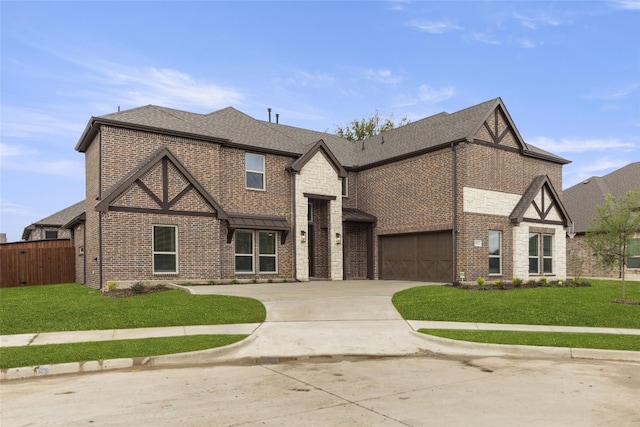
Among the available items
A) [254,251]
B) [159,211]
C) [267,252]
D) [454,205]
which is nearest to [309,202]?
[267,252]

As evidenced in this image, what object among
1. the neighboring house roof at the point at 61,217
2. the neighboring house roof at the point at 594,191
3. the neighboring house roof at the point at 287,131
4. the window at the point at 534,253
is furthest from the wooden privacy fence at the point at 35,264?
the neighboring house roof at the point at 594,191

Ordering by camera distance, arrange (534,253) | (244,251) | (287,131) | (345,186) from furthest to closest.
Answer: (287,131) → (345,186) → (534,253) → (244,251)

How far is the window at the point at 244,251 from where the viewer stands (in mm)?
22156

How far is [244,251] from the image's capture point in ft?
73.4

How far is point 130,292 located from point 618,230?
662 inches

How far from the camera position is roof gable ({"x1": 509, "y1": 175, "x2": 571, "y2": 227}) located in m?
23.9

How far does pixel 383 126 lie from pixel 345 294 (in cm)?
3496

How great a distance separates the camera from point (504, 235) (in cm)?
2341

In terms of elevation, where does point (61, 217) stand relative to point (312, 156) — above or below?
below

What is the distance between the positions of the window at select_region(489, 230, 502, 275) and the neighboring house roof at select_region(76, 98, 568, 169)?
475cm

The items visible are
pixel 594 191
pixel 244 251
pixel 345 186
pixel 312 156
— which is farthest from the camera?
pixel 594 191

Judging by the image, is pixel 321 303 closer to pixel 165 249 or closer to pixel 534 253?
pixel 165 249

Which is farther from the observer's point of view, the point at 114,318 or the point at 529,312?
the point at 529,312

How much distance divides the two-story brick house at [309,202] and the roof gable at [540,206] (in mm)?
78
